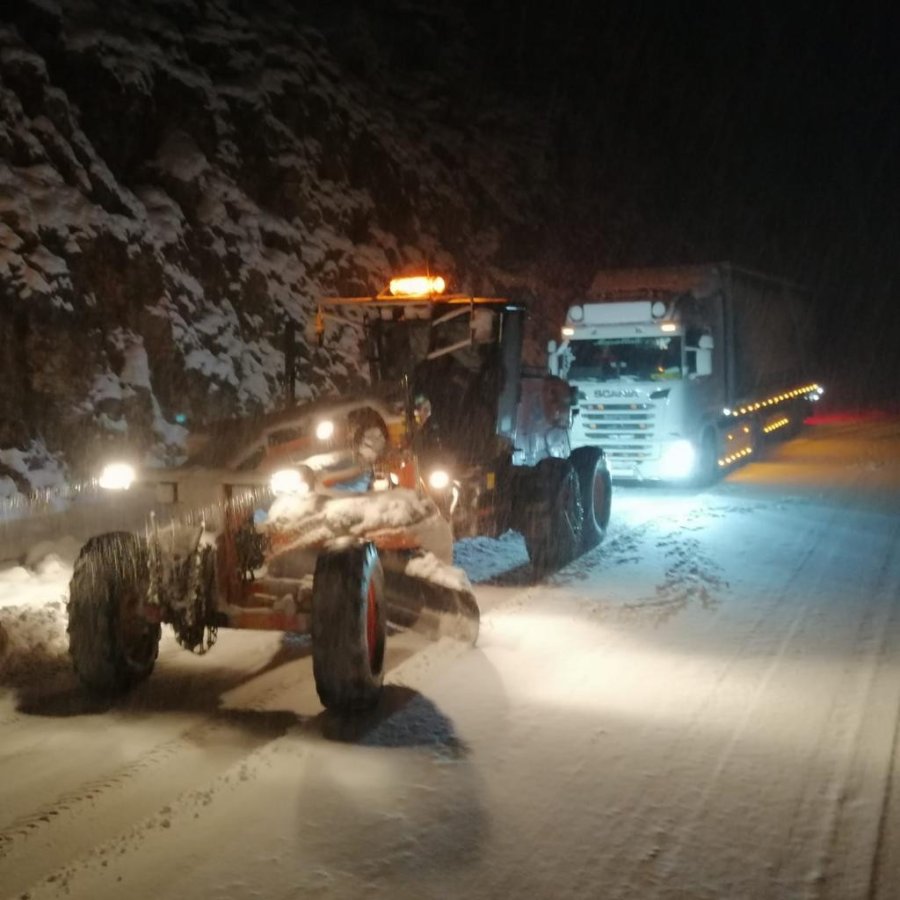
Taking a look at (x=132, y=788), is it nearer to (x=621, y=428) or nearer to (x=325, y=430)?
(x=325, y=430)

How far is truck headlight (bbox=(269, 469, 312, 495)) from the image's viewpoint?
715 centimetres

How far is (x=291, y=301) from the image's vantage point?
20.3 meters

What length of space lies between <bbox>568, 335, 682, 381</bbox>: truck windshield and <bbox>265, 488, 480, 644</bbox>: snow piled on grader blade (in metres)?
9.70

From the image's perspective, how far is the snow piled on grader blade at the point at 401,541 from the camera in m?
7.43

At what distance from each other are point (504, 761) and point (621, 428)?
12.2m

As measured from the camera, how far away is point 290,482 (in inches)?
286

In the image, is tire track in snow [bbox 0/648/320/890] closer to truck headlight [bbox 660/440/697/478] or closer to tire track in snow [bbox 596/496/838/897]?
tire track in snow [bbox 596/496/838/897]

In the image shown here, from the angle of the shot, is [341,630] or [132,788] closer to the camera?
[132,788]

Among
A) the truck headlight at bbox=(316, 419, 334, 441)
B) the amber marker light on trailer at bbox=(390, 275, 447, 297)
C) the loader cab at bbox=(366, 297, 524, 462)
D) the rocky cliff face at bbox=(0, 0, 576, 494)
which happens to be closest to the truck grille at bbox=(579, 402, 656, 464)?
the rocky cliff face at bbox=(0, 0, 576, 494)

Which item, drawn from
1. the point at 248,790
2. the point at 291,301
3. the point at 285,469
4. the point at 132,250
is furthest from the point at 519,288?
the point at 248,790

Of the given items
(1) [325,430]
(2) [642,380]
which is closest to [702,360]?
(2) [642,380]

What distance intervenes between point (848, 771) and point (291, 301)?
16164 millimetres

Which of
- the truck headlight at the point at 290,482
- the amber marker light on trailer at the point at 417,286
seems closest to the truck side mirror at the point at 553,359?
the amber marker light on trailer at the point at 417,286

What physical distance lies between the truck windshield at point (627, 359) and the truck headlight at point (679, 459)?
3.84ft
